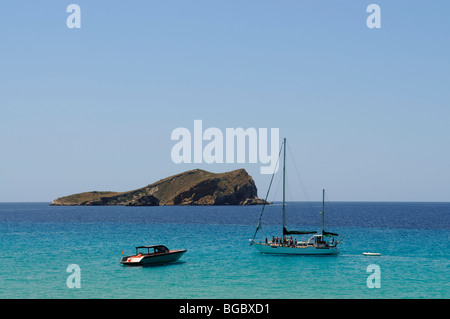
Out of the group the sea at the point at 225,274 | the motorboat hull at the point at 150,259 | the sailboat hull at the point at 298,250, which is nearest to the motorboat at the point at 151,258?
the motorboat hull at the point at 150,259

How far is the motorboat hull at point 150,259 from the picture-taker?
60625 millimetres

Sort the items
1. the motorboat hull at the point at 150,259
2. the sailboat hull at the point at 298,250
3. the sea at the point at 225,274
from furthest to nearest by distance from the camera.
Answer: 1. the sailboat hull at the point at 298,250
2. the motorboat hull at the point at 150,259
3. the sea at the point at 225,274

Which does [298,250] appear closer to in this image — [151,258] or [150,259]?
[151,258]

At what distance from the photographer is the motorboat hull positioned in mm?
60625

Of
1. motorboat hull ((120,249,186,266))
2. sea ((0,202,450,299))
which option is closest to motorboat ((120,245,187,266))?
motorboat hull ((120,249,186,266))

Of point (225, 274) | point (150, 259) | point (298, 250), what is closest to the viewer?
point (225, 274)

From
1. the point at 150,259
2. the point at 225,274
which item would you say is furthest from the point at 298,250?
Result: the point at 150,259

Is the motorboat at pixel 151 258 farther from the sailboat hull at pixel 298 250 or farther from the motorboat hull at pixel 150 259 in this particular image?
the sailboat hull at pixel 298 250

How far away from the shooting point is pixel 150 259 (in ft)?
202

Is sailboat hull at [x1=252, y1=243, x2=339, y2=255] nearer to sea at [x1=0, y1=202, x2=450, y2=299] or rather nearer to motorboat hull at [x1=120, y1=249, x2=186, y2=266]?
sea at [x1=0, y1=202, x2=450, y2=299]
